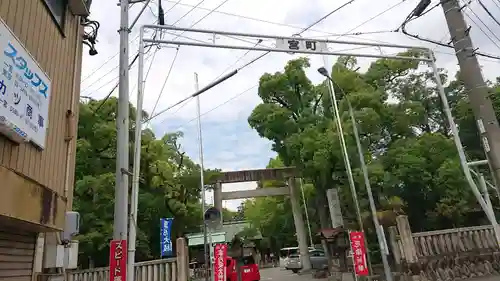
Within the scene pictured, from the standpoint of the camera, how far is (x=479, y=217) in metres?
20.1

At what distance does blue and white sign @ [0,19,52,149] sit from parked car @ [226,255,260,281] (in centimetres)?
1429

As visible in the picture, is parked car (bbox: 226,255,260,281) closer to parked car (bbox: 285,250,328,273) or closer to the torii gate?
the torii gate

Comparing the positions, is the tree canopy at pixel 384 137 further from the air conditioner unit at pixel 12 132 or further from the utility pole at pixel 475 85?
the air conditioner unit at pixel 12 132

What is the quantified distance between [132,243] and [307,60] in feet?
67.1

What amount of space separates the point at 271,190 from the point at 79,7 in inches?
831

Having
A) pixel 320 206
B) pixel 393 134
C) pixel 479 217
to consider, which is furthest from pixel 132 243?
pixel 479 217

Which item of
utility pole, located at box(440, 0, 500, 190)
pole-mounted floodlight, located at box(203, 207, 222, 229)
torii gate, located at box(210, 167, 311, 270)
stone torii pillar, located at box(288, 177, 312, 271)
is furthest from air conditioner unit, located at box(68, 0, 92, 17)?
stone torii pillar, located at box(288, 177, 312, 271)

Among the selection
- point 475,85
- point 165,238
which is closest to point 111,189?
point 165,238

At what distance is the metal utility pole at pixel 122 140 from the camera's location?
20.0 feet

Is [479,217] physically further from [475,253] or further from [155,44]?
[155,44]

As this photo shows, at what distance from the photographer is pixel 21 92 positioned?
4645 millimetres

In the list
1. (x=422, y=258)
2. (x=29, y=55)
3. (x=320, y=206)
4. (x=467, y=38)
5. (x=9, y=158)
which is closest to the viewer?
(x=9, y=158)

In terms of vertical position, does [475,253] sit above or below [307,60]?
below

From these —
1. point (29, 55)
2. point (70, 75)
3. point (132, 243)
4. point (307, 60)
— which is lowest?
point (132, 243)
